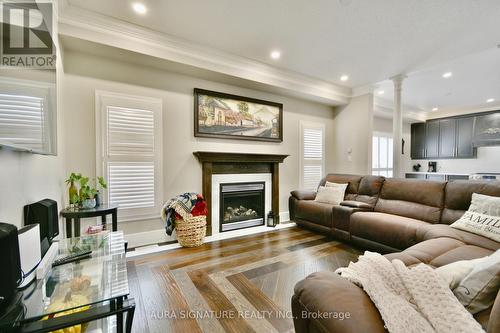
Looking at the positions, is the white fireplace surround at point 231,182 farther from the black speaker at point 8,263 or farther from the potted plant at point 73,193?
the black speaker at point 8,263

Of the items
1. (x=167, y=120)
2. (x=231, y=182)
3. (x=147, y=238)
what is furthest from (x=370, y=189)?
(x=147, y=238)

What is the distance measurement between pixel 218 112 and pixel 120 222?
219 centimetres

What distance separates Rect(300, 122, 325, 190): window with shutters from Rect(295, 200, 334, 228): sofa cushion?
2.96ft

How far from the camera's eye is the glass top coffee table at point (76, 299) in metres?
0.87

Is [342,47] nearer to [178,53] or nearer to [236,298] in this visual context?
[178,53]

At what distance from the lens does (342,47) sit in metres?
3.16

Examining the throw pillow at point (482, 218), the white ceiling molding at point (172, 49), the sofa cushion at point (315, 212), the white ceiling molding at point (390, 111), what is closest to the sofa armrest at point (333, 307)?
the throw pillow at point (482, 218)

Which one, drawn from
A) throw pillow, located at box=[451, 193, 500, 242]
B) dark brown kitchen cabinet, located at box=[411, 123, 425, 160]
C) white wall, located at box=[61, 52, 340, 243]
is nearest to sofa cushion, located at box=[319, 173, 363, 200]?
white wall, located at box=[61, 52, 340, 243]

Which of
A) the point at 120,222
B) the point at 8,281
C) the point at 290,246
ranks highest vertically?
the point at 8,281

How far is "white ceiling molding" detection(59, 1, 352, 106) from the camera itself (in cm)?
241

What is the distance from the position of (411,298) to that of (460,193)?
2.43m

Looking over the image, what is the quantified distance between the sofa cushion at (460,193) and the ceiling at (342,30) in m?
1.87

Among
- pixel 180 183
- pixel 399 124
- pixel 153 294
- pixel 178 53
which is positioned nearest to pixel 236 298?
pixel 153 294

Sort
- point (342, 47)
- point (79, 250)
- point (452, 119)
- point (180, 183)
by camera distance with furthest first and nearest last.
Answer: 1. point (452, 119)
2. point (180, 183)
3. point (342, 47)
4. point (79, 250)
